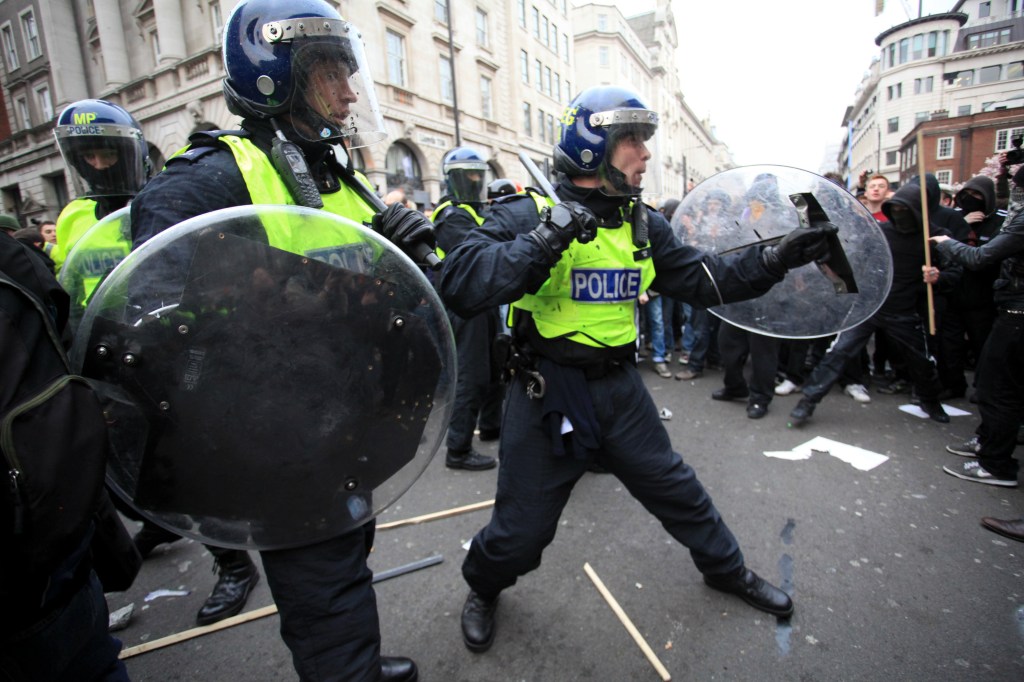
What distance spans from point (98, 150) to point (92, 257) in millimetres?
914

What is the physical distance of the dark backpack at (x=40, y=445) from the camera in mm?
828

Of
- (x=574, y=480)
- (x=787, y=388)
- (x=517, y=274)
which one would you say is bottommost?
(x=787, y=388)

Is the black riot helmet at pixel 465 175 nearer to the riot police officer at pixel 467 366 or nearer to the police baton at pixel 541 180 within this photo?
the riot police officer at pixel 467 366

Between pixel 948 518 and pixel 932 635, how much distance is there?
47.1 inches

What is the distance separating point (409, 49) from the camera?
18.8 meters

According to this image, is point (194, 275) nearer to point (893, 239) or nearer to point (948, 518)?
point (948, 518)

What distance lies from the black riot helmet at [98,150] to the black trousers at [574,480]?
2352 millimetres

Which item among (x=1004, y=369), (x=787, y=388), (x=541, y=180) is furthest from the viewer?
(x=787, y=388)

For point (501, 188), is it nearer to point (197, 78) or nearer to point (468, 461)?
point (468, 461)

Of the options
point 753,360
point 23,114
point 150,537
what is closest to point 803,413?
point 753,360

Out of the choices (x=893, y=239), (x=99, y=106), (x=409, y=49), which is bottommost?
(x=893, y=239)

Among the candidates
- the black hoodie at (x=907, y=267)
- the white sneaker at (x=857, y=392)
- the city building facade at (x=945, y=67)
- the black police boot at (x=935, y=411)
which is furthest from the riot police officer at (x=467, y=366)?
the city building facade at (x=945, y=67)

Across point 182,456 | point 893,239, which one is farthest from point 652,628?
point 893,239

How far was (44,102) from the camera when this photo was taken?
1700cm
